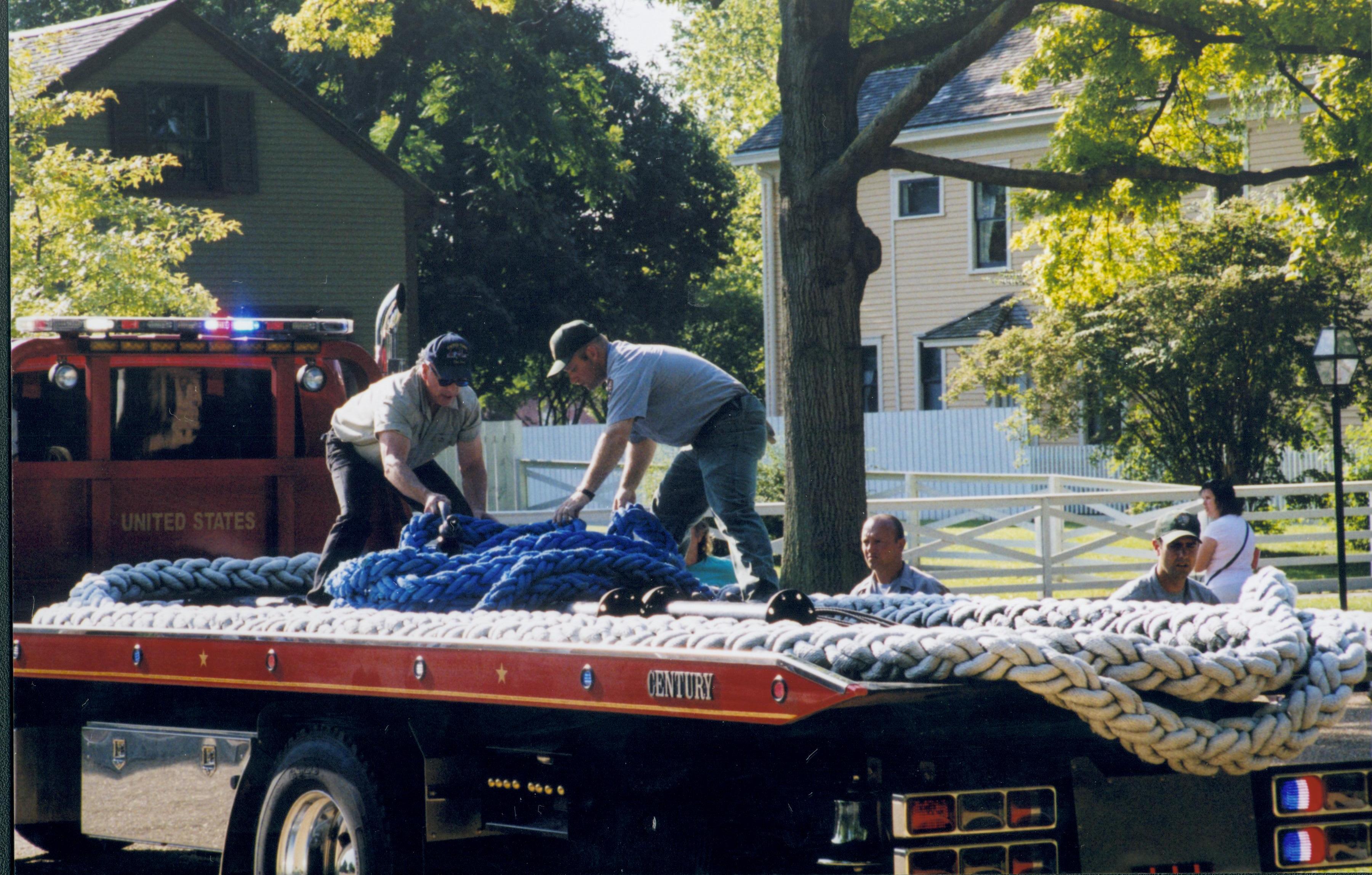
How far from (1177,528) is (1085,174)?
15.3ft

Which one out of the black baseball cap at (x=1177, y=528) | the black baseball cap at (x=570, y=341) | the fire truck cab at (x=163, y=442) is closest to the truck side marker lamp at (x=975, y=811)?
the black baseball cap at (x=570, y=341)

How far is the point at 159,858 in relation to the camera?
22.5 ft

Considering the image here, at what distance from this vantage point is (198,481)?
24.4ft

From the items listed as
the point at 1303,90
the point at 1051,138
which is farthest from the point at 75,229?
the point at 1303,90

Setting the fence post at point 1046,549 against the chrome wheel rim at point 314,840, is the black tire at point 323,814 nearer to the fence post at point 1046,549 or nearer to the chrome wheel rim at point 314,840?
the chrome wheel rim at point 314,840

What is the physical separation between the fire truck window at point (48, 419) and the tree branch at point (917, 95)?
16.3 feet

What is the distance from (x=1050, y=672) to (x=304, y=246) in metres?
25.2

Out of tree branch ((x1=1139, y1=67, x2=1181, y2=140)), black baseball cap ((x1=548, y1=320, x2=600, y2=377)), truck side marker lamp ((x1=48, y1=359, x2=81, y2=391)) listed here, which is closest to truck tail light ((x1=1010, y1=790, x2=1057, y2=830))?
black baseball cap ((x1=548, y1=320, x2=600, y2=377))

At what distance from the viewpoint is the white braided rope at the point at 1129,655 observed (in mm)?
3277

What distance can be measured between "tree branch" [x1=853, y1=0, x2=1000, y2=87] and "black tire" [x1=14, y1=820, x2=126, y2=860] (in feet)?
22.6

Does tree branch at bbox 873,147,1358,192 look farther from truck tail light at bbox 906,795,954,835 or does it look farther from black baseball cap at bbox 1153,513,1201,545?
truck tail light at bbox 906,795,954,835

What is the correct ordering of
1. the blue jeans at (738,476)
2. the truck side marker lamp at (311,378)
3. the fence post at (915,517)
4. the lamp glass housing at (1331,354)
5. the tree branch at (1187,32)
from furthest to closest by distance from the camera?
the fence post at (915,517) → the lamp glass housing at (1331,354) → the tree branch at (1187,32) → the truck side marker lamp at (311,378) → the blue jeans at (738,476)

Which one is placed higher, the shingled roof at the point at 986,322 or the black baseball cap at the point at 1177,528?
the shingled roof at the point at 986,322

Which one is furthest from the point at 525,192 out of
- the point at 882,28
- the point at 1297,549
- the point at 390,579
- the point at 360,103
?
the point at 390,579
